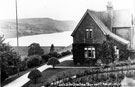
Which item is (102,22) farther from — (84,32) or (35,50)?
(35,50)

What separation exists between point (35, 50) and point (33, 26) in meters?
1.36

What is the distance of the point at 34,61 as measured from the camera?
1655 centimetres

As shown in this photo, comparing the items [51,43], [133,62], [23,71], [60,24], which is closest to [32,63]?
[23,71]

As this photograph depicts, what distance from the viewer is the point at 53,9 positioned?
1396 cm

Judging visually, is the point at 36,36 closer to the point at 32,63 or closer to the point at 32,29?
the point at 32,29

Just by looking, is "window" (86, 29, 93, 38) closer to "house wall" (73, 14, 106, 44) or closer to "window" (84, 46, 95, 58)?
"house wall" (73, 14, 106, 44)

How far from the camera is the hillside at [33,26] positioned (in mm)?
14664

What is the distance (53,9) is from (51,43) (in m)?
2.21

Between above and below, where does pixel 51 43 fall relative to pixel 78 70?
above

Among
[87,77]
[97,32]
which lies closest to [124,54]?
[97,32]

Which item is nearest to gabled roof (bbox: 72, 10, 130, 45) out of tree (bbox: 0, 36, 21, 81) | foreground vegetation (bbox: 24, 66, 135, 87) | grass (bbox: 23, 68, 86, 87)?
foreground vegetation (bbox: 24, 66, 135, 87)

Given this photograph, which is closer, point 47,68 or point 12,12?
point 12,12

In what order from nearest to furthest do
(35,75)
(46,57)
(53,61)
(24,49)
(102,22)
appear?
(35,75) → (24,49) → (53,61) → (46,57) → (102,22)

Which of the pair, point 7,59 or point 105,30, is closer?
point 7,59
